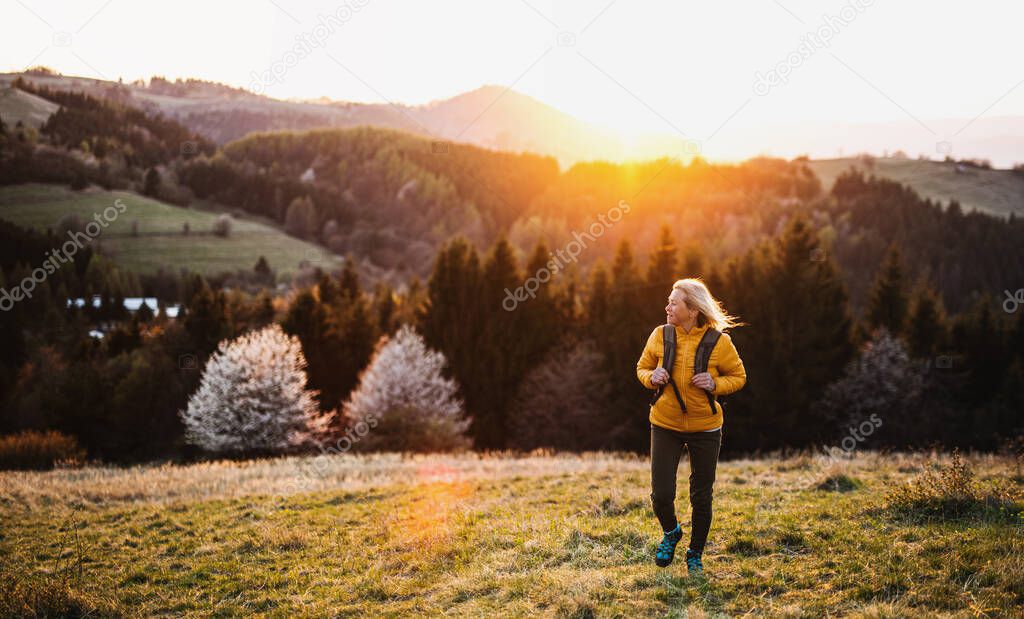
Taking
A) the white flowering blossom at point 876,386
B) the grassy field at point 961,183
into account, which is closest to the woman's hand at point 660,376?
the white flowering blossom at point 876,386

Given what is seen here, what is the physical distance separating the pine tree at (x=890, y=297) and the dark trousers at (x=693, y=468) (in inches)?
1884

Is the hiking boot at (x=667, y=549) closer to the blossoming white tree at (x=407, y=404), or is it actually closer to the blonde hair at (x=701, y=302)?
the blonde hair at (x=701, y=302)

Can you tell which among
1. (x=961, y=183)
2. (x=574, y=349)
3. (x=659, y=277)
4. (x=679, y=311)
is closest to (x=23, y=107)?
(x=574, y=349)

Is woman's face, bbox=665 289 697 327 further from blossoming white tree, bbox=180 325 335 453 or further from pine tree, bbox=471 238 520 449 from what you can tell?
pine tree, bbox=471 238 520 449

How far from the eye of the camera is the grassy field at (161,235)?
356 ft

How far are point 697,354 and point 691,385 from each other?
325 mm

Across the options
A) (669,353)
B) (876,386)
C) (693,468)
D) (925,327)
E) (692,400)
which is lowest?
(876,386)

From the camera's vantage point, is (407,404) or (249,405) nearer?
(407,404)

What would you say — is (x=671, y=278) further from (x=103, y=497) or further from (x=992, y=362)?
(x=103, y=497)

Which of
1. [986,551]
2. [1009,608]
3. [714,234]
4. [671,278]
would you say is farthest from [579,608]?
[714,234]

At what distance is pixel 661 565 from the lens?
6.90 metres

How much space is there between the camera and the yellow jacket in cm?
638

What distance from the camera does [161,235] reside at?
130250 millimetres

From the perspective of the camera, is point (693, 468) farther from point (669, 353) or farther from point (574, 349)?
point (574, 349)
